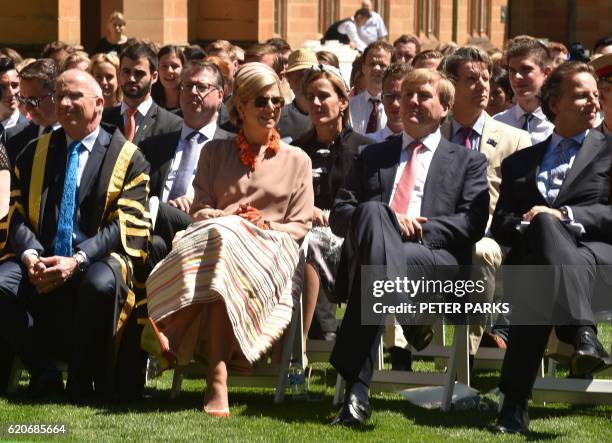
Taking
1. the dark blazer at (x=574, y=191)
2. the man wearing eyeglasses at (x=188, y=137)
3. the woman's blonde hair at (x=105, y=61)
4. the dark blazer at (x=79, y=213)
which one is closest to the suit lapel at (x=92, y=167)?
the dark blazer at (x=79, y=213)

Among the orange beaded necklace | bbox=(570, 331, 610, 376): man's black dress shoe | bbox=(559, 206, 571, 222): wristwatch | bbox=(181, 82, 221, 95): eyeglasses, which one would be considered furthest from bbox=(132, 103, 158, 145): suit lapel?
bbox=(570, 331, 610, 376): man's black dress shoe

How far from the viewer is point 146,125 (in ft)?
39.4

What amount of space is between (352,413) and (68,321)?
1.89 meters

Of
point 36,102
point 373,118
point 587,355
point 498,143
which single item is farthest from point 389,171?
point 373,118

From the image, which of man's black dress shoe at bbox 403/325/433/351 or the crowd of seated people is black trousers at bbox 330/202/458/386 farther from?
man's black dress shoe at bbox 403/325/433/351

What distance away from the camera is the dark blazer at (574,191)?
9.20 metres

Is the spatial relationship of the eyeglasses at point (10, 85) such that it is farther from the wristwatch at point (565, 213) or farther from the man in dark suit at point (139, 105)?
the wristwatch at point (565, 213)

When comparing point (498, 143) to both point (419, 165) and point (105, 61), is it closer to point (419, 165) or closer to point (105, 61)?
point (419, 165)

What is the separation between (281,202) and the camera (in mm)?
9773

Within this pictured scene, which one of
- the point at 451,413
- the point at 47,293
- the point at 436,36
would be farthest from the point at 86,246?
the point at 436,36

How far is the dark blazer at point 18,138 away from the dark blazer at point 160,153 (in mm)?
1198

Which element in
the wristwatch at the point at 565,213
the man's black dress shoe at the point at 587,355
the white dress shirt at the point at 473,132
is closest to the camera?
the man's black dress shoe at the point at 587,355

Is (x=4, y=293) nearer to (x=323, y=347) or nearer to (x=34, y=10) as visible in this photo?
(x=323, y=347)

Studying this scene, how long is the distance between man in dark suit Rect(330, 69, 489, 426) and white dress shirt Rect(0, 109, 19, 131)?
3.90 meters
